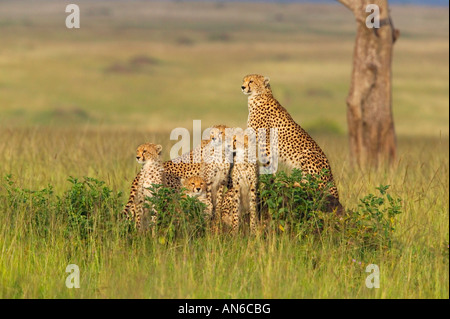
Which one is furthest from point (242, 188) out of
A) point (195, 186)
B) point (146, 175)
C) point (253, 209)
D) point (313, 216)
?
point (146, 175)

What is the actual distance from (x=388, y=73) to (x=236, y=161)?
6.30m

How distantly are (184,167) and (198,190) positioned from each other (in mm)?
835

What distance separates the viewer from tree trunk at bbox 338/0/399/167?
1148 centimetres

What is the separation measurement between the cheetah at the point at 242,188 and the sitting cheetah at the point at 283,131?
0.80m

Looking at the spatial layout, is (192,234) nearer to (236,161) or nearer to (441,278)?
(236,161)

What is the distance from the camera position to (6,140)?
1085cm

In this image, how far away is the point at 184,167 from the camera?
6953 mm

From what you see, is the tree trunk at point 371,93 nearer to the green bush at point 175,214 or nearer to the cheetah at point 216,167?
the cheetah at point 216,167

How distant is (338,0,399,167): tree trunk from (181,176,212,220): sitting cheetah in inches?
231

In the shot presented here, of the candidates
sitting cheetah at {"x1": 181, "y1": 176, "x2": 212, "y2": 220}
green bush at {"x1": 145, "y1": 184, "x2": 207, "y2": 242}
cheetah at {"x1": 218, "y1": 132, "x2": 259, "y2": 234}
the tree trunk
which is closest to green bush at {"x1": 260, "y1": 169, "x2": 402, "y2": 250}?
cheetah at {"x1": 218, "y1": 132, "x2": 259, "y2": 234}

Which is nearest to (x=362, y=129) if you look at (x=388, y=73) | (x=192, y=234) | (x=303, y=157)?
(x=388, y=73)

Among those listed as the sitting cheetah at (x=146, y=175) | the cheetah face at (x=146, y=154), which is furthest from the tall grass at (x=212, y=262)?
the cheetah face at (x=146, y=154)

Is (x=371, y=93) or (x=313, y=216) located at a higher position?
(x=371, y=93)

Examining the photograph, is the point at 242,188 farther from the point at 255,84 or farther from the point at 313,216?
the point at 255,84
